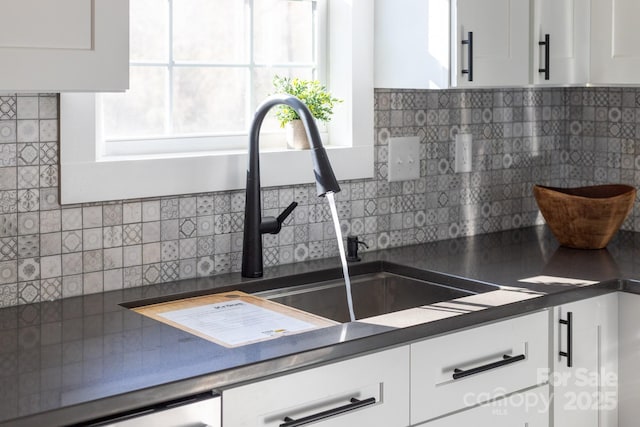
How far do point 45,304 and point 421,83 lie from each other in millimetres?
1184

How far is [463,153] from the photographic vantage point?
9.95ft

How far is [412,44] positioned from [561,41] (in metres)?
0.51

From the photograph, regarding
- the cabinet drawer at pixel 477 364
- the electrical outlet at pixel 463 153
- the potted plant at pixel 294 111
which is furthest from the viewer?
the electrical outlet at pixel 463 153

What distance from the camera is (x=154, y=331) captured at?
1.94 metres

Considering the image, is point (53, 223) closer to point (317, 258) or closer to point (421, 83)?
point (317, 258)

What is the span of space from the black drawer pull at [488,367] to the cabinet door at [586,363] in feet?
0.54

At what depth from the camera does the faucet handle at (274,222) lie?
243 cm

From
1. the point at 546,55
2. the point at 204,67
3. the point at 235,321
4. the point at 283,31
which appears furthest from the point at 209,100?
the point at 546,55

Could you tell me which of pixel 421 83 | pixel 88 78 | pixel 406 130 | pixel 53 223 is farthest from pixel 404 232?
pixel 88 78

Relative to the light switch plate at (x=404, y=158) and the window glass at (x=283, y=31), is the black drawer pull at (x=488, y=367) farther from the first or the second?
the window glass at (x=283, y=31)

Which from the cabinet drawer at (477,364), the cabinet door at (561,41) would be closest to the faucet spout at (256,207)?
the cabinet drawer at (477,364)

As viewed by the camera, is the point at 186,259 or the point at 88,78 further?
the point at 186,259

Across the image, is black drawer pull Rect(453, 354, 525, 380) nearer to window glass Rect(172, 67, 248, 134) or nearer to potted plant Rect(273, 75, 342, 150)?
potted plant Rect(273, 75, 342, 150)

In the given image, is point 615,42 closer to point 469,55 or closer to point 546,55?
point 546,55
